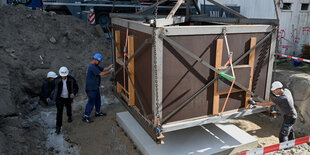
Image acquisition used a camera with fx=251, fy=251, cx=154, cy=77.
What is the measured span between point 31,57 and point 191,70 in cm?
720

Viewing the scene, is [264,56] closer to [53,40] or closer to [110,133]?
[110,133]

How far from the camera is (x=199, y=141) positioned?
202 inches

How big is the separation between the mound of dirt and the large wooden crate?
8.88 ft

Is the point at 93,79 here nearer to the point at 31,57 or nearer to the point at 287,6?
the point at 31,57

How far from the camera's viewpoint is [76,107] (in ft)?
26.2

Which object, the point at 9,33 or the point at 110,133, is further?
the point at 9,33

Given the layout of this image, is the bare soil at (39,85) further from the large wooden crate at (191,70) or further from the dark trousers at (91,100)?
the large wooden crate at (191,70)

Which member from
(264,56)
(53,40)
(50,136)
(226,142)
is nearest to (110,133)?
(50,136)

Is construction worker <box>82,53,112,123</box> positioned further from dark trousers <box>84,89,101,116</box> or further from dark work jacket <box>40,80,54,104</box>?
dark work jacket <box>40,80,54,104</box>

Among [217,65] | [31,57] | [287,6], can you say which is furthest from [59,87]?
[287,6]

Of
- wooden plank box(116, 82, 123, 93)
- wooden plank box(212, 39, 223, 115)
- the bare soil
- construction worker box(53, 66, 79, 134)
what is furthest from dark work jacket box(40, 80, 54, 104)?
wooden plank box(212, 39, 223, 115)

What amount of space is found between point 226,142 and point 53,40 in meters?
8.18

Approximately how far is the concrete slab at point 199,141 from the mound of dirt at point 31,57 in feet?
7.17

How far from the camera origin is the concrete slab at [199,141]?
4.88 metres
